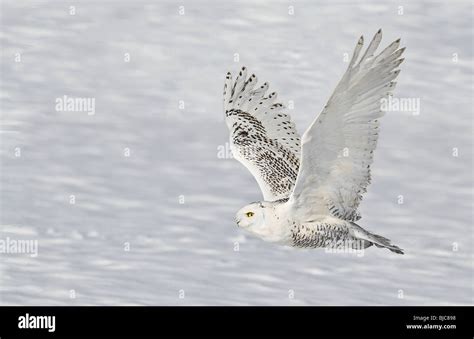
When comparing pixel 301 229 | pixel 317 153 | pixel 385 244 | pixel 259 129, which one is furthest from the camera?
pixel 259 129

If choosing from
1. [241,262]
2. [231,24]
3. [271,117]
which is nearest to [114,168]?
[241,262]

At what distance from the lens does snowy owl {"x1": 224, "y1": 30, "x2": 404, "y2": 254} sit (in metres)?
5.32

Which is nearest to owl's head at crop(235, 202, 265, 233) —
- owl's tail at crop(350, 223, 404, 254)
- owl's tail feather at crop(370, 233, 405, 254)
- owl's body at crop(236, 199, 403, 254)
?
owl's body at crop(236, 199, 403, 254)

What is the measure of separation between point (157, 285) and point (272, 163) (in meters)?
1.56

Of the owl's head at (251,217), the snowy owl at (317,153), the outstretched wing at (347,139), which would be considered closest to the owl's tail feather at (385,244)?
the snowy owl at (317,153)

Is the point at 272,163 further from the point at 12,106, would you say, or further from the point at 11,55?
the point at 11,55

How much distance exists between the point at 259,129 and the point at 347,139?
1.38 meters

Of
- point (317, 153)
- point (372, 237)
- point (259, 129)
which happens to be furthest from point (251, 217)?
point (259, 129)

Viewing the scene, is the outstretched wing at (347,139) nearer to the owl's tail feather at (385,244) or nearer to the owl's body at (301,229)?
the owl's body at (301,229)

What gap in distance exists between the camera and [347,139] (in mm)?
5543

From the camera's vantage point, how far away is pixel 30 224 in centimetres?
838

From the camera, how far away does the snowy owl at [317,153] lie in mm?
5324

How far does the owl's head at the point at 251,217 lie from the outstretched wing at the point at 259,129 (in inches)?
29.7

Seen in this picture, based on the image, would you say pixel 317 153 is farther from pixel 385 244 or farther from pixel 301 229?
pixel 385 244
